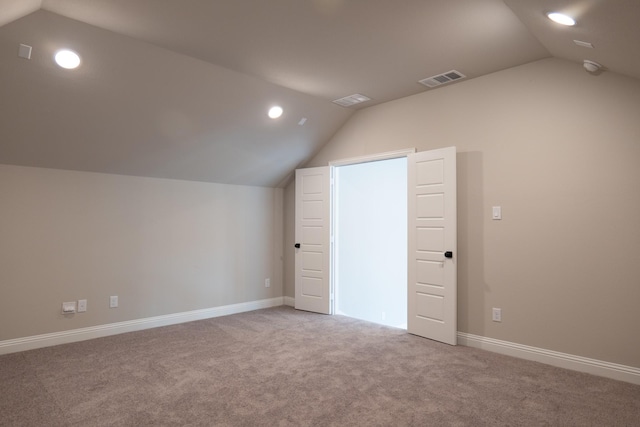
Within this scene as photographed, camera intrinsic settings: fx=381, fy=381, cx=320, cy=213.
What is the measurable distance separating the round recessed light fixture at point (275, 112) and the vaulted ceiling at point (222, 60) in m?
0.06

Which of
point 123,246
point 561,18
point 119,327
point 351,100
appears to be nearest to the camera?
point 561,18

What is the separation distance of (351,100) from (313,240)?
201 cm

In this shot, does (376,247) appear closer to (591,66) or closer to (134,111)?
(591,66)

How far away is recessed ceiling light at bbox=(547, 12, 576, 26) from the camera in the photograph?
2.32 m

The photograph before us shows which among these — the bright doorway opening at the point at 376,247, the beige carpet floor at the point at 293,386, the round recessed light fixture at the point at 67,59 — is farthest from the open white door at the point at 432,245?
the round recessed light fixture at the point at 67,59

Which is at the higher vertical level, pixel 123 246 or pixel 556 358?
pixel 123 246

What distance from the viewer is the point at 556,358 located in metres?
3.40

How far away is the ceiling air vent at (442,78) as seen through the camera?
12.7ft

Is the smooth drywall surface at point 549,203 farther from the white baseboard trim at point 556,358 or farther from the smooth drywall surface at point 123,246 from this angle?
the smooth drywall surface at point 123,246

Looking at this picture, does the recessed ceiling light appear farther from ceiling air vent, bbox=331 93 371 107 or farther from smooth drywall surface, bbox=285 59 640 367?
ceiling air vent, bbox=331 93 371 107

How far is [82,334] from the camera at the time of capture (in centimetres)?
407

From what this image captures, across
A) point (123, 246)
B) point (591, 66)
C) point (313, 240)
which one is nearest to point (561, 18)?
point (591, 66)

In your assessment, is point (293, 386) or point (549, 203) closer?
point (293, 386)

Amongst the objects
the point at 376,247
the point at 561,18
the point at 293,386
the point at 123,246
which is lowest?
the point at 293,386
